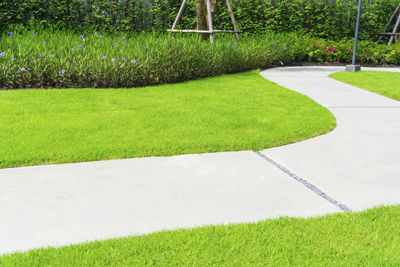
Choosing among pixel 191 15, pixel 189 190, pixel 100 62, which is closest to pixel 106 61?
pixel 100 62

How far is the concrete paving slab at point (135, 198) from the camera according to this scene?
254cm

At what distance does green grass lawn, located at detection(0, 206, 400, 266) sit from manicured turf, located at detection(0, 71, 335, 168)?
1.57 meters

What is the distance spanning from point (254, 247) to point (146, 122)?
293cm

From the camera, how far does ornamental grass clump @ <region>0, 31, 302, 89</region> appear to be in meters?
6.77

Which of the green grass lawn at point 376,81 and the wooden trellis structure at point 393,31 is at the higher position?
the wooden trellis structure at point 393,31

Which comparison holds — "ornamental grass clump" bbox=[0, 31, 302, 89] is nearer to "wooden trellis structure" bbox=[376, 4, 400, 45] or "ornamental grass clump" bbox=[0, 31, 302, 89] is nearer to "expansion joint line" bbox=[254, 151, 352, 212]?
"expansion joint line" bbox=[254, 151, 352, 212]

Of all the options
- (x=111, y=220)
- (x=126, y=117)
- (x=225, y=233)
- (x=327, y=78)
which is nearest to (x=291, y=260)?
(x=225, y=233)

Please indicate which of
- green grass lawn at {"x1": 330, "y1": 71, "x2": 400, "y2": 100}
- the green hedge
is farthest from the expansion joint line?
the green hedge

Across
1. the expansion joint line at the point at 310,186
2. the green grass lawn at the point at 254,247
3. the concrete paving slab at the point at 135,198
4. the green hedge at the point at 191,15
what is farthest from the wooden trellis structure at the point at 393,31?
the green grass lawn at the point at 254,247

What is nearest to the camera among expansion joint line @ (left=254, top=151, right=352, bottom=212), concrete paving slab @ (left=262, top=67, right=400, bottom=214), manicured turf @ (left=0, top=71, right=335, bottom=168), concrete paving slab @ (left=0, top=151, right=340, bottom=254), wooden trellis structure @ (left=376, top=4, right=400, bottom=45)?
concrete paving slab @ (left=0, top=151, right=340, bottom=254)

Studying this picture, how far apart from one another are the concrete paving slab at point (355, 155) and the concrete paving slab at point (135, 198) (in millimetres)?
258

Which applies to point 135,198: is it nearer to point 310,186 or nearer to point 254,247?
point 254,247

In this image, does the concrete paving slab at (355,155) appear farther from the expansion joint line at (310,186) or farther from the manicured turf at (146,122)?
the manicured turf at (146,122)

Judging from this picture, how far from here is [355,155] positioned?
3.95m
